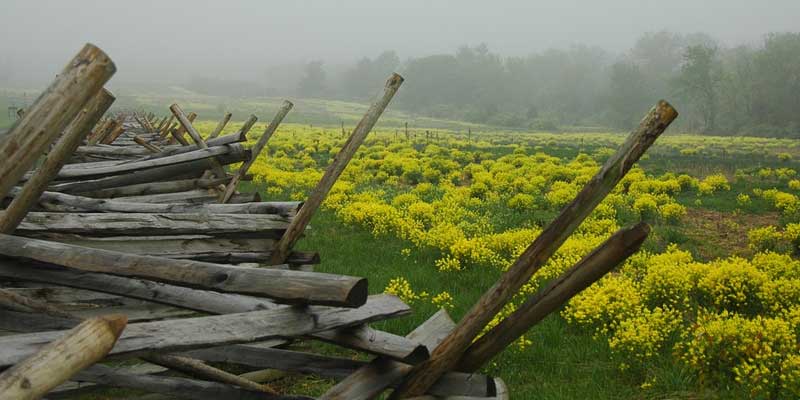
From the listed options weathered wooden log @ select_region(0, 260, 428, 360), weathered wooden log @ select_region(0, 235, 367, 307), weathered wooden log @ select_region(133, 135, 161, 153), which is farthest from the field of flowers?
weathered wooden log @ select_region(133, 135, 161, 153)

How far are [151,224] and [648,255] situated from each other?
24.3 feet

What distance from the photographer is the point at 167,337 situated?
2.65 m

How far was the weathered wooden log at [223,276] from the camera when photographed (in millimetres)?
2824

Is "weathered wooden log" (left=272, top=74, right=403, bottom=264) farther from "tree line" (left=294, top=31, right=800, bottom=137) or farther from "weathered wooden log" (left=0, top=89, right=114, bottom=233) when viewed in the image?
"tree line" (left=294, top=31, right=800, bottom=137)

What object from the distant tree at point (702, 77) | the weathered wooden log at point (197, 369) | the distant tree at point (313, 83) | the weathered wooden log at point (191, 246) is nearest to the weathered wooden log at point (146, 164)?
the weathered wooden log at point (191, 246)

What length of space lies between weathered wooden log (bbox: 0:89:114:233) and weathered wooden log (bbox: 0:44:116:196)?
827 millimetres

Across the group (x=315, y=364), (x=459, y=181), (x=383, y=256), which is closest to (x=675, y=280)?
(x=383, y=256)

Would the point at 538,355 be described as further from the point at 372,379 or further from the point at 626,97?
the point at 626,97

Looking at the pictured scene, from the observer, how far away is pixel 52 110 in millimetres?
2484

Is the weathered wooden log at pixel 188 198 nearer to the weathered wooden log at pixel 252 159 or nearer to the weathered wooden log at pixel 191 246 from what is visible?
the weathered wooden log at pixel 252 159

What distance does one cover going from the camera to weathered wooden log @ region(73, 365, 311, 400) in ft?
11.5

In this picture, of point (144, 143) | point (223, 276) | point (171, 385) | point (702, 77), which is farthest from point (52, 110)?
point (702, 77)

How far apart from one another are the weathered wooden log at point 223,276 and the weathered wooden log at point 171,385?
2.19 ft

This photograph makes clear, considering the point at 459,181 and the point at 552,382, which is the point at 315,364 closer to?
the point at 552,382
